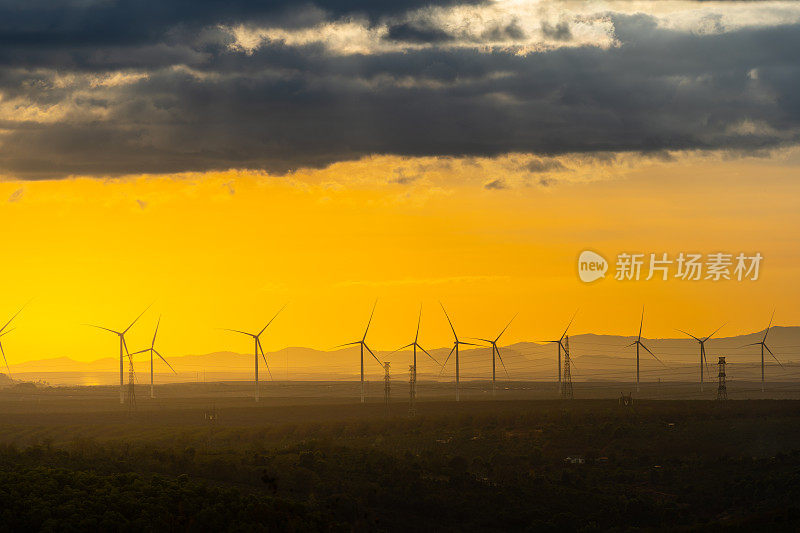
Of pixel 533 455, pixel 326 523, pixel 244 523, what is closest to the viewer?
pixel 244 523

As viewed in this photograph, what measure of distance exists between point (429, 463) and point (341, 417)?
7560 cm

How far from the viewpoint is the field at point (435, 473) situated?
68938mm

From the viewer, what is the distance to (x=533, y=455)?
125625 mm

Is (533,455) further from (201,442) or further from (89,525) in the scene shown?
(89,525)

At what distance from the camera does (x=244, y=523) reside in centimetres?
6606

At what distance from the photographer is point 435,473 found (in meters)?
104

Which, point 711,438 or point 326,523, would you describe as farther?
point 711,438

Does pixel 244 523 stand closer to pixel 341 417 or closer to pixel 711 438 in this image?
pixel 711 438

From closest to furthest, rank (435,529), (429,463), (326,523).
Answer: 1. (326,523)
2. (435,529)
3. (429,463)

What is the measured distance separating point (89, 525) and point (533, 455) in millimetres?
72295

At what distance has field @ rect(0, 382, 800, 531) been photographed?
6894 cm

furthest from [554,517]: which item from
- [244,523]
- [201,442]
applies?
[201,442]

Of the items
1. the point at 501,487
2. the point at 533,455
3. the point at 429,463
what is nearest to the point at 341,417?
the point at 533,455

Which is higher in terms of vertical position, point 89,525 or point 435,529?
point 89,525
